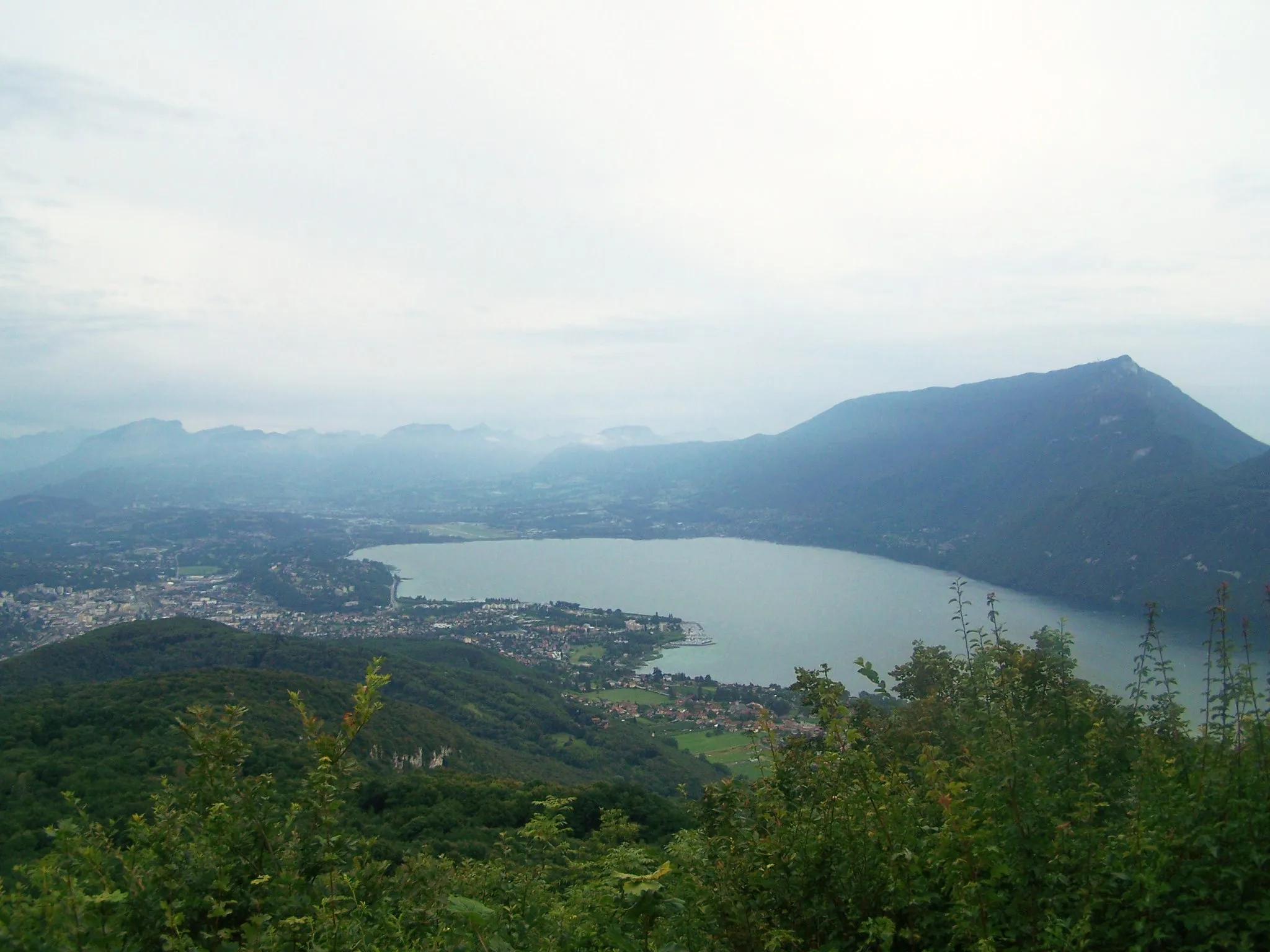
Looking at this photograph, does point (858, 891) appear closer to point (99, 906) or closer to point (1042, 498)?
point (99, 906)

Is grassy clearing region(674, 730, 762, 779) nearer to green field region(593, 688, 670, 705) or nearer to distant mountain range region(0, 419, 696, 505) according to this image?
green field region(593, 688, 670, 705)

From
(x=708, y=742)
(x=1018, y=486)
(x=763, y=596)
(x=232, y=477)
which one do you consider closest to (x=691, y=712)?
(x=708, y=742)

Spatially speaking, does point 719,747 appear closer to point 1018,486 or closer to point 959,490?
point 1018,486

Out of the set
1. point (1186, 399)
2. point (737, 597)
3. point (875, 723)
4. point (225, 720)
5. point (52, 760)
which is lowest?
point (737, 597)

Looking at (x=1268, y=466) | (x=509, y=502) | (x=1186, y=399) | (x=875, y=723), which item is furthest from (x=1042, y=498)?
(x=509, y=502)

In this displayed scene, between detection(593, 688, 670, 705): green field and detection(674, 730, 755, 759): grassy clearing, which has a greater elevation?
detection(674, 730, 755, 759): grassy clearing

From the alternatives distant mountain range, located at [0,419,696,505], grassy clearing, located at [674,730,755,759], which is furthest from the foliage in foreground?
distant mountain range, located at [0,419,696,505]
